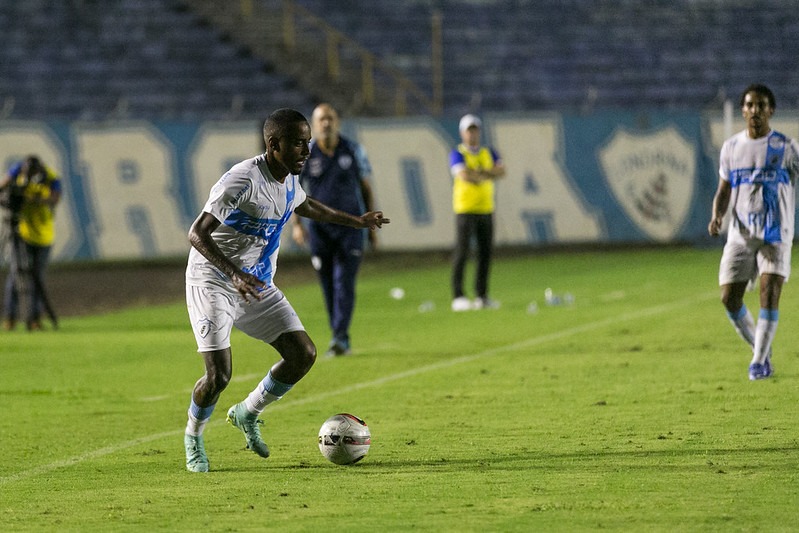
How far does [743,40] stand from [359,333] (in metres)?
20.5

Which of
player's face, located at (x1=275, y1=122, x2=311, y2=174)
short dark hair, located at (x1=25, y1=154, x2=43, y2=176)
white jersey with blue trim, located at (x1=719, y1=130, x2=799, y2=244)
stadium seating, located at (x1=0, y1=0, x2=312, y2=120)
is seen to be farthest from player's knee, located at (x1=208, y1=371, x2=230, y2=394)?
stadium seating, located at (x1=0, y1=0, x2=312, y2=120)

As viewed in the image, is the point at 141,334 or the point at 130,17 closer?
the point at 141,334

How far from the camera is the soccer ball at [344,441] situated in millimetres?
7875

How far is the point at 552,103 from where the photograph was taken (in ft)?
103

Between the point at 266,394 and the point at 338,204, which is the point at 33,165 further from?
the point at 266,394

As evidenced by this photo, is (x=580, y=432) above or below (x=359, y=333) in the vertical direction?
above

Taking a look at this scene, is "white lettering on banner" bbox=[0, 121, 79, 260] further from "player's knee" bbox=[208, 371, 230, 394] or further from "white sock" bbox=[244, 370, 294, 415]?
"player's knee" bbox=[208, 371, 230, 394]

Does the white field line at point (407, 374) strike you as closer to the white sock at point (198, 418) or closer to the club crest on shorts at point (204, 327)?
the white sock at point (198, 418)

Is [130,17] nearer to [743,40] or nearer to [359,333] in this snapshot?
[743,40]

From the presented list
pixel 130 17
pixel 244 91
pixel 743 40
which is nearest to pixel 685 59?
pixel 743 40

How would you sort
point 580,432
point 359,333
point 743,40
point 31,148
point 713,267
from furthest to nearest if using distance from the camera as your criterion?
point 743,40
point 31,148
point 713,267
point 359,333
point 580,432

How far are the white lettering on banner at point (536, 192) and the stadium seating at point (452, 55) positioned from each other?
3.70m

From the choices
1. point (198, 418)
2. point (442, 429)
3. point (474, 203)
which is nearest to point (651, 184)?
point (474, 203)

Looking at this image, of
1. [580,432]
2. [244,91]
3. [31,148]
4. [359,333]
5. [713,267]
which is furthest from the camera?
[244,91]
